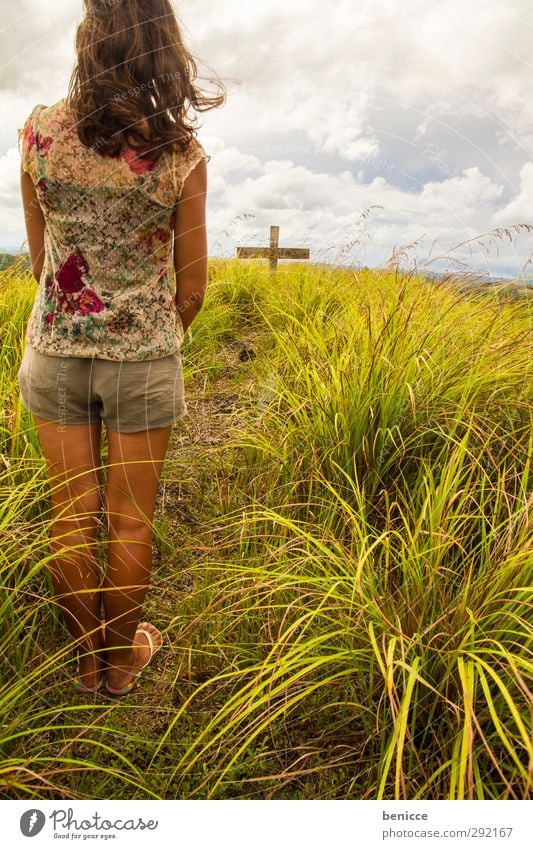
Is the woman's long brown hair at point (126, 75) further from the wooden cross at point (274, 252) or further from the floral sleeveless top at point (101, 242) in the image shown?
the wooden cross at point (274, 252)

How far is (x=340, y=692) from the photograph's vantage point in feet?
4.56

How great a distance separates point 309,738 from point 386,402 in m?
1.08

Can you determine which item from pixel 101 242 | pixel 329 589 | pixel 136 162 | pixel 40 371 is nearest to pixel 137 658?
pixel 329 589

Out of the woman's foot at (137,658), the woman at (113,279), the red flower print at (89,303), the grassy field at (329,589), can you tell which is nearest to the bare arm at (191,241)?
the woman at (113,279)

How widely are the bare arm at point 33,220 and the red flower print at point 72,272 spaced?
0.20 metres

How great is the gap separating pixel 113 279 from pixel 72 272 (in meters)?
0.10

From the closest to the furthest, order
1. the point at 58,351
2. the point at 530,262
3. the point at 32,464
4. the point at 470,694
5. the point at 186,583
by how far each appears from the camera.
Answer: the point at 470,694
the point at 58,351
the point at 32,464
the point at 186,583
the point at 530,262

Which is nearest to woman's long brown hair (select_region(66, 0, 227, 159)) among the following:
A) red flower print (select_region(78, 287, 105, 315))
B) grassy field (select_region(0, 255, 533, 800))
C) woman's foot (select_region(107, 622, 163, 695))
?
red flower print (select_region(78, 287, 105, 315))

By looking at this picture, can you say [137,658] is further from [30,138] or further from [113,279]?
[30,138]

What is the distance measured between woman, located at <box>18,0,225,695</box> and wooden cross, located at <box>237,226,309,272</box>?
14.7ft

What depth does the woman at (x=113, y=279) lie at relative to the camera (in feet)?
3.92

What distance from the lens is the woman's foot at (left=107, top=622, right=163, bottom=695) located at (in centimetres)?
165
